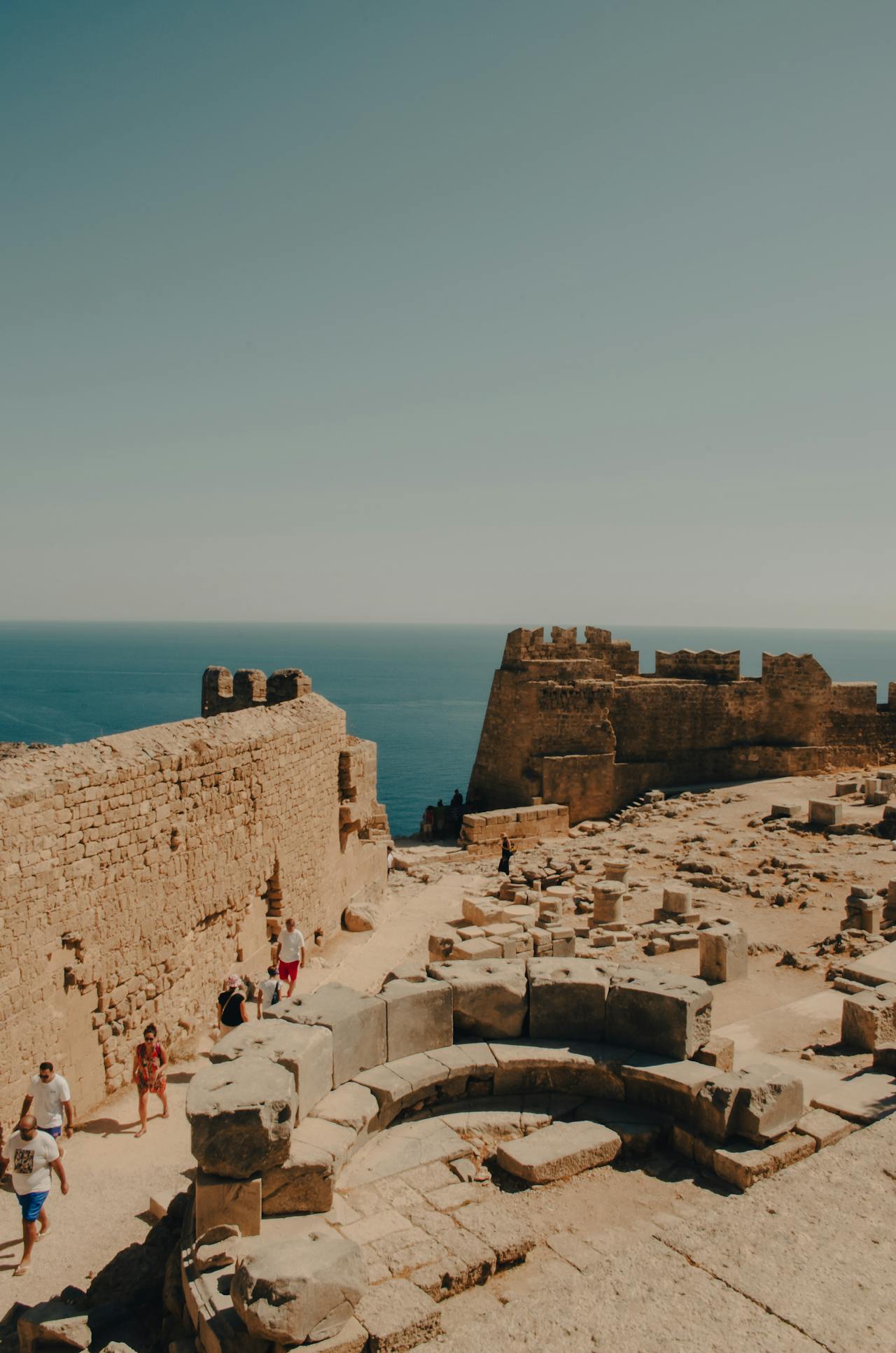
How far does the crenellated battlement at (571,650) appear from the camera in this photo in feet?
80.0

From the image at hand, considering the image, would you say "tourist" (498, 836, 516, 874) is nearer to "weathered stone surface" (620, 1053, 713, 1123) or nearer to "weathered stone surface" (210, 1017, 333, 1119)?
"weathered stone surface" (620, 1053, 713, 1123)

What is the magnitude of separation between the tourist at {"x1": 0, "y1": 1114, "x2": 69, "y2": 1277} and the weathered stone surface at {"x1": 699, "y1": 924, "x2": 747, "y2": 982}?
25.3 ft

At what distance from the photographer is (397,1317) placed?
4.30 meters

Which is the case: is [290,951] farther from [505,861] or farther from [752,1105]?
[505,861]

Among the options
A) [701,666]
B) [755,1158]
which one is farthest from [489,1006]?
[701,666]

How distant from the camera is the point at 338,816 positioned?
14.5 m

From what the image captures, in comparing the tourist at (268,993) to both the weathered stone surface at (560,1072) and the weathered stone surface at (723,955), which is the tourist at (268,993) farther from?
the weathered stone surface at (723,955)

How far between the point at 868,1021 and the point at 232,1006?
608 cm

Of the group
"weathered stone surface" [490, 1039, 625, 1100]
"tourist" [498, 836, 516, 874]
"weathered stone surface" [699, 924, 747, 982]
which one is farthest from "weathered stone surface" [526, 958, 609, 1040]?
"tourist" [498, 836, 516, 874]

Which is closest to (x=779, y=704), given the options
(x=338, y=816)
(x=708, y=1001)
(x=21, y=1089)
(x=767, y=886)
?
(x=767, y=886)

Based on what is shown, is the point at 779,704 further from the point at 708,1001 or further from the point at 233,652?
the point at 233,652

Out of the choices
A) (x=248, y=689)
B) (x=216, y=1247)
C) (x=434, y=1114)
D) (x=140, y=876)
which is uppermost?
(x=248, y=689)

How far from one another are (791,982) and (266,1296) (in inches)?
332

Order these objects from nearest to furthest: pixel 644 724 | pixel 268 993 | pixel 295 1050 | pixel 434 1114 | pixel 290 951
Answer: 1. pixel 295 1050
2. pixel 434 1114
3. pixel 268 993
4. pixel 290 951
5. pixel 644 724
